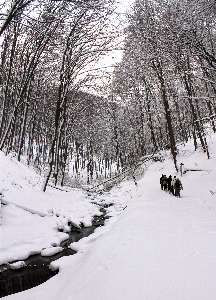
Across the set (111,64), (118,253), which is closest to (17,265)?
(118,253)

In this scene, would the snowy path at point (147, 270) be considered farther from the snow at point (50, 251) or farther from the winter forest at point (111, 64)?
the winter forest at point (111, 64)

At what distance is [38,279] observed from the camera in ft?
16.0

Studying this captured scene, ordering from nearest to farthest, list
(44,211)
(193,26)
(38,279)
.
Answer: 1. (38,279)
2. (193,26)
3. (44,211)

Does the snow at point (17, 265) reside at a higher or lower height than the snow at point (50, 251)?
higher

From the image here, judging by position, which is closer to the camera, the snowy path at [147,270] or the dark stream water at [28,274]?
the snowy path at [147,270]

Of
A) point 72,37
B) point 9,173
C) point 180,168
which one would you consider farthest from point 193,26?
point 180,168

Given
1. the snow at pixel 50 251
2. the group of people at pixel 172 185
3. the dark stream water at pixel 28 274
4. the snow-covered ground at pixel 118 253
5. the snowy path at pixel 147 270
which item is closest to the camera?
the snowy path at pixel 147 270

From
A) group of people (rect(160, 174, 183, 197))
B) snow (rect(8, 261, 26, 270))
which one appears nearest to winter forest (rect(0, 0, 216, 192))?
group of people (rect(160, 174, 183, 197))

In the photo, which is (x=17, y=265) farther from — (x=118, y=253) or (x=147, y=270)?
(x=147, y=270)

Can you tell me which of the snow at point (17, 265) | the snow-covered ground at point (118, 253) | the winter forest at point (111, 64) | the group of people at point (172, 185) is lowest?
the group of people at point (172, 185)

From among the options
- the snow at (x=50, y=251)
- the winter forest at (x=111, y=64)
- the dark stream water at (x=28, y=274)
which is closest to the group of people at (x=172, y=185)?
the winter forest at (x=111, y=64)

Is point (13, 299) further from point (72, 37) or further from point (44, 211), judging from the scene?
point (72, 37)

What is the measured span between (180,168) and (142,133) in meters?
9.55

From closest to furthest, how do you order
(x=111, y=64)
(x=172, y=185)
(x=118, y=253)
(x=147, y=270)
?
1. (x=147, y=270)
2. (x=118, y=253)
3. (x=111, y=64)
4. (x=172, y=185)
